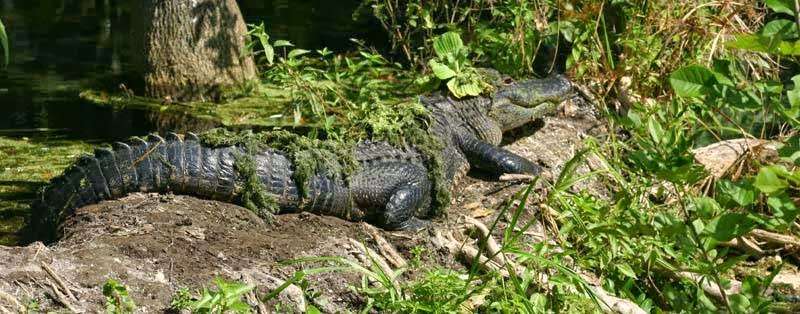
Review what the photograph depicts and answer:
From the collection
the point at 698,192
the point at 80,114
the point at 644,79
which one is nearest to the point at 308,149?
the point at 698,192

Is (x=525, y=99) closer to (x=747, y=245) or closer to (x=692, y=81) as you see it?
(x=747, y=245)

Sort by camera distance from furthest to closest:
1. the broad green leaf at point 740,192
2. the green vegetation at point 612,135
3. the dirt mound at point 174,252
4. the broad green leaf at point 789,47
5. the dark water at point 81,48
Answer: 1. the dark water at point 81,48
2. the dirt mound at point 174,252
3. the green vegetation at point 612,135
4. the broad green leaf at point 740,192
5. the broad green leaf at point 789,47

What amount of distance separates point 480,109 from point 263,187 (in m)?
2.18

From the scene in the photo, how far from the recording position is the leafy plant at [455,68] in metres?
6.57

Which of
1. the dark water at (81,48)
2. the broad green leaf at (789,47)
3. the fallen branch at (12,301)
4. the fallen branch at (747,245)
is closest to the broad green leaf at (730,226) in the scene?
the broad green leaf at (789,47)

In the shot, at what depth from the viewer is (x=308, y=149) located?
5574mm

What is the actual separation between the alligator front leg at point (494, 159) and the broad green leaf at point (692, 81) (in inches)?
133

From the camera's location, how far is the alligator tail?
16.1ft

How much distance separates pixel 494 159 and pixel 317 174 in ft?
4.61

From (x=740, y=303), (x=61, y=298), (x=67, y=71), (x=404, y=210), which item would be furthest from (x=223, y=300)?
(x=67, y=71)

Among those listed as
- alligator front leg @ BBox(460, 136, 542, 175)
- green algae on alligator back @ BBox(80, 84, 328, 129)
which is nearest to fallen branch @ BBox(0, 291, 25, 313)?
alligator front leg @ BBox(460, 136, 542, 175)

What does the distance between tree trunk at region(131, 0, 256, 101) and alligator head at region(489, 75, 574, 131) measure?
2675 millimetres

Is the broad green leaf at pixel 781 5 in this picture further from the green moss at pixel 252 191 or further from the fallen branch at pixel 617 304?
the green moss at pixel 252 191

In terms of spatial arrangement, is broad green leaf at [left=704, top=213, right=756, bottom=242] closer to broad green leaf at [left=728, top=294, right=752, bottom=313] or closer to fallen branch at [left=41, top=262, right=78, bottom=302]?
broad green leaf at [left=728, top=294, right=752, bottom=313]
